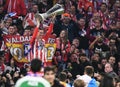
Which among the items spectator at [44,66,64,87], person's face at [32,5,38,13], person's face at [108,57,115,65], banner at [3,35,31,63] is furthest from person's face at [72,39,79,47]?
spectator at [44,66,64,87]

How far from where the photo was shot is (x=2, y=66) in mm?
15109

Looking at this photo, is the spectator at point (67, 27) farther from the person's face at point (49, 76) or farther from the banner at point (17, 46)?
the person's face at point (49, 76)

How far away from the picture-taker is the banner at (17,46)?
1545 cm

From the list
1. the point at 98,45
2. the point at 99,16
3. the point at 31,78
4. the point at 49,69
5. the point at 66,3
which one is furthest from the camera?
the point at 66,3

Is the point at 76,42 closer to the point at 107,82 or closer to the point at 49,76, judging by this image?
the point at 107,82

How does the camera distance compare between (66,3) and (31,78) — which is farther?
(66,3)

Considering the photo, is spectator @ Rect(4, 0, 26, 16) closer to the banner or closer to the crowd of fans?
the crowd of fans

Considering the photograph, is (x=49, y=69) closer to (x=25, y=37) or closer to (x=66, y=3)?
(x=25, y=37)

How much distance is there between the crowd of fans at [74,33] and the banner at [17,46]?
6.4 inches

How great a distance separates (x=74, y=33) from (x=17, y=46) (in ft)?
8.52

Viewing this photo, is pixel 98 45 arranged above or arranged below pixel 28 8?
below

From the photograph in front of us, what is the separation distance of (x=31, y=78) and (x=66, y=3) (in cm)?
1058

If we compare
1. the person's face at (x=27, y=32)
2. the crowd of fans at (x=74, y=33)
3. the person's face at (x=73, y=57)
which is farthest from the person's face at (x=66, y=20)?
the person's face at (x=73, y=57)

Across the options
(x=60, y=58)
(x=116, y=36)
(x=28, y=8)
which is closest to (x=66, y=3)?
(x=28, y=8)
